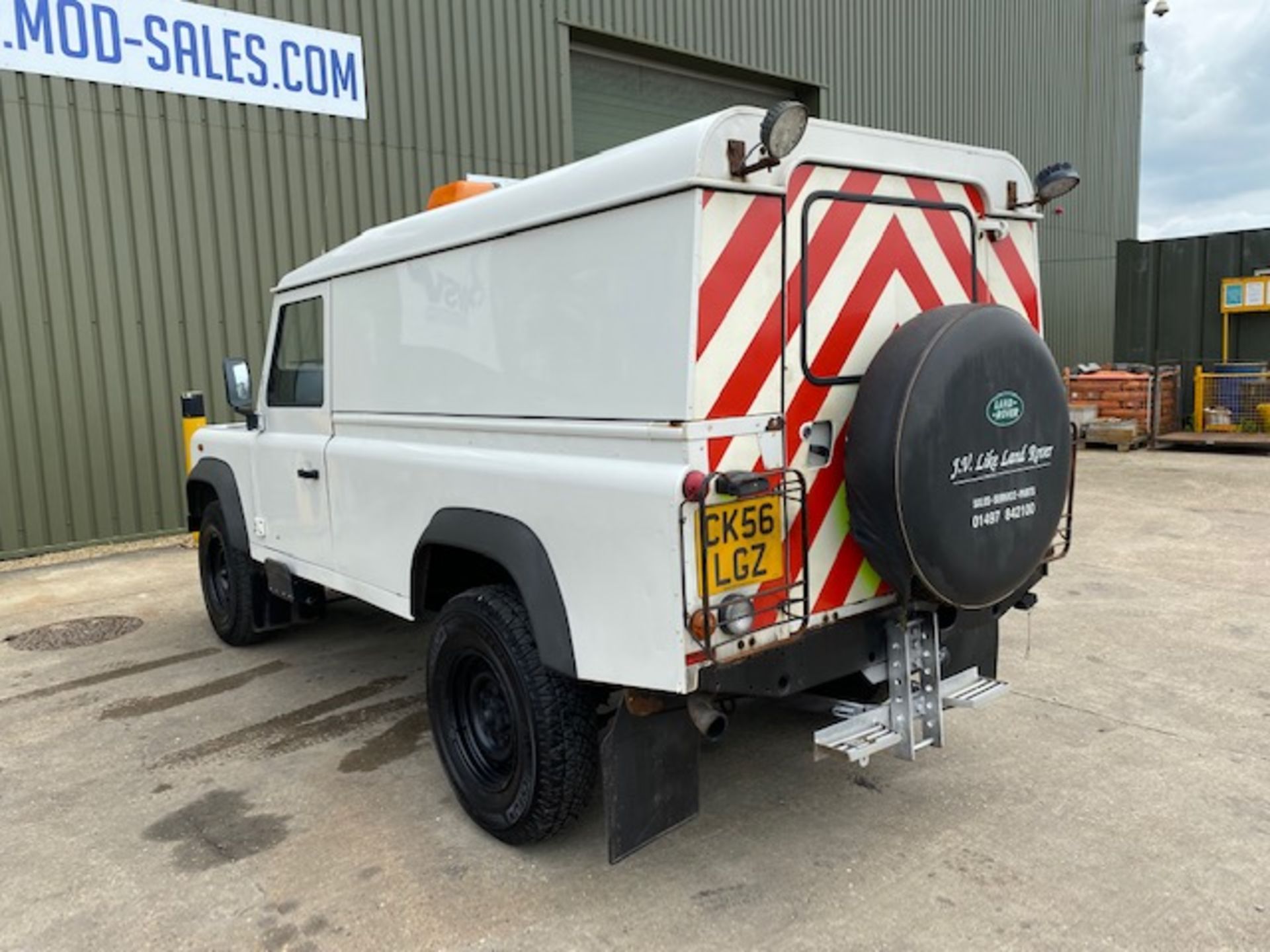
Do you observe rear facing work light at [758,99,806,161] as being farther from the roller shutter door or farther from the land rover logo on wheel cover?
the roller shutter door

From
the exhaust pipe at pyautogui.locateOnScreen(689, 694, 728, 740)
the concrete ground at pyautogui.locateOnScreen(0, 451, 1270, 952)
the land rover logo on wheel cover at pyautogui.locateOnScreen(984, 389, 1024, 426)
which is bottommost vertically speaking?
the concrete ground at pyautogui.locateOnScreen(0, 451, 1270, 952)

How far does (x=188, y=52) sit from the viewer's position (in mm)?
8547

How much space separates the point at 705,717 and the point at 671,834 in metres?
0.77

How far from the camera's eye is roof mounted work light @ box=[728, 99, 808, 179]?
248 centimetres

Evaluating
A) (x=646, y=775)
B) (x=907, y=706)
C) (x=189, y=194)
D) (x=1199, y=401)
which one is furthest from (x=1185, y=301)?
(x=646, y=775)

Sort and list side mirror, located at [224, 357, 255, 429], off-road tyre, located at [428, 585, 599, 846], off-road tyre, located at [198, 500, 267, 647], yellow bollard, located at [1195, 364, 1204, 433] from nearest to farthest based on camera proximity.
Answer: off-road tyre, located at [428, 585, 599, 846] → side mirror, located at [224, 357, 255, 429] → off-road tyre, located at [198, 500, 267, 647] → yellow bollard, located at [1195, 364, 1204, 433]

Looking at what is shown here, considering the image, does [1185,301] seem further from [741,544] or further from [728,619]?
[728,619]

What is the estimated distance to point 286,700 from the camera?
477 cm

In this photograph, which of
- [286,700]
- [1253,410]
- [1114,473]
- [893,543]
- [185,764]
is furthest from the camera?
[1253,410]

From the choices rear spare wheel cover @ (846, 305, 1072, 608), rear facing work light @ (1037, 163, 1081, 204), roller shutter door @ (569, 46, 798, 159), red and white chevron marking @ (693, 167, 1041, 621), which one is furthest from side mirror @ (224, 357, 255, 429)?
roller shutter door @ (569, 46, 798, 159)

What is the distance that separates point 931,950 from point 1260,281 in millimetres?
15120

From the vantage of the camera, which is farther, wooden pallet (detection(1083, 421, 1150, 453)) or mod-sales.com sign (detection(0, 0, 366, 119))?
wooden pallet (detection(1083, 421, 1150, 453))

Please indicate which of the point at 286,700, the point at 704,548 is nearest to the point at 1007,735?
the point at 704,548

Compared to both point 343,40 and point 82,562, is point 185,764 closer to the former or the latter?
point 82,562
